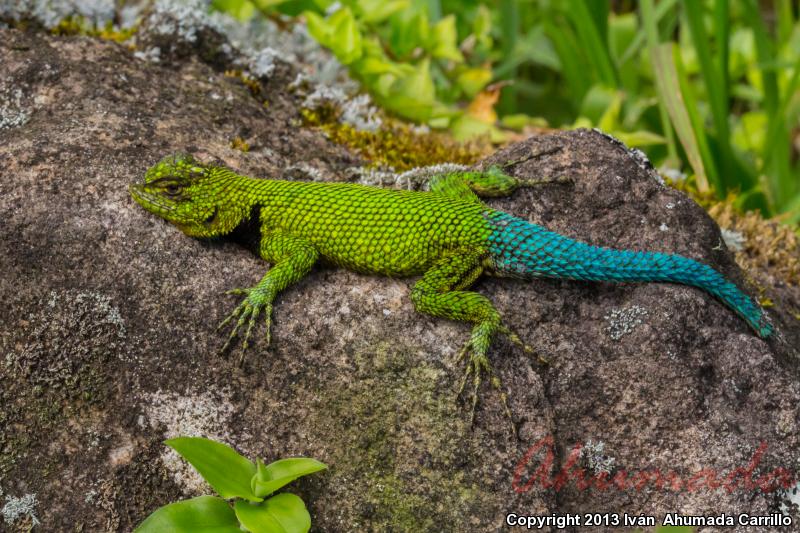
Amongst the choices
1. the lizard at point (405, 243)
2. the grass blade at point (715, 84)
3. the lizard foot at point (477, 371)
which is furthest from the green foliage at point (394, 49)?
the lizard foot at point (477, 371)

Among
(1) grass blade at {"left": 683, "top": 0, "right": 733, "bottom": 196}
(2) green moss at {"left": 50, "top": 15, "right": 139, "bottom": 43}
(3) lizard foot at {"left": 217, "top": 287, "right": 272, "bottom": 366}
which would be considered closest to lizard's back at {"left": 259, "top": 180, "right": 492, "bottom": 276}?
(3) lizard foot at {"left": 217, "top": 287, "right": 272, "bottom": 366}

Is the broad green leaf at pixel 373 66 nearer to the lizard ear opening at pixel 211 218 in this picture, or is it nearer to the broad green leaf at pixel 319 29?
the broad green leaf at pixel 319 29

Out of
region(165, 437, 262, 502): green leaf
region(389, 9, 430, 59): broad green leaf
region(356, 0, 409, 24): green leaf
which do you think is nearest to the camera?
region(165, 437, 262, 502): green leaf

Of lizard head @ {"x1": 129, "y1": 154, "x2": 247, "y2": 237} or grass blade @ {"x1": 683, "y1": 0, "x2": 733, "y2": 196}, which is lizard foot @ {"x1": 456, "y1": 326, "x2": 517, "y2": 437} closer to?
lizard head @ {"x1": 129, "y1": 154, "x2": 247, "y2": 237}

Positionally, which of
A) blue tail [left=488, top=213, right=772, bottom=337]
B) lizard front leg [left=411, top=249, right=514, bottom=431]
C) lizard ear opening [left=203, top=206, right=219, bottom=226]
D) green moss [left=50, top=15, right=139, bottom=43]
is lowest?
green moss [left=50, top=15, right=139, bottom=43]

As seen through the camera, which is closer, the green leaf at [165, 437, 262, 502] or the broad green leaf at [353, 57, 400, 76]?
the green leaf at [165, 437, 262, 502]

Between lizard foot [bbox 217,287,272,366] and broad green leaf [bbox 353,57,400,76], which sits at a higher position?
broad green leaf [bbox 353,57,400,76]

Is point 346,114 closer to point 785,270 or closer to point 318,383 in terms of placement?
point 318,383

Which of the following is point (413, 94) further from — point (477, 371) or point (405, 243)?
point (477, 371)
